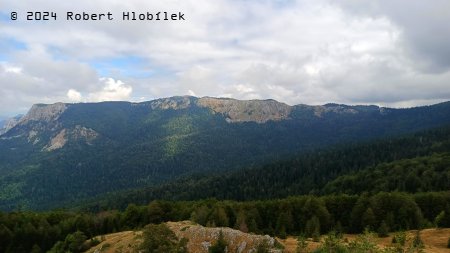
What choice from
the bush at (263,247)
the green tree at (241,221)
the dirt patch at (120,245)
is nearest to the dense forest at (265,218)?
the green tree at (241,221)

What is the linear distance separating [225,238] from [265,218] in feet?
193

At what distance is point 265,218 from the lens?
126 m

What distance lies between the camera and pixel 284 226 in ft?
380

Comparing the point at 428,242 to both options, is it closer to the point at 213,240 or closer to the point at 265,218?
the point at 213,240

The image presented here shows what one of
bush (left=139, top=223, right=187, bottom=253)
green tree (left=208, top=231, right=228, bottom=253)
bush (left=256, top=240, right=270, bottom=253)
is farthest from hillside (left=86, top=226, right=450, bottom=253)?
bush (left=139, top=223, right=187, bottom=253)

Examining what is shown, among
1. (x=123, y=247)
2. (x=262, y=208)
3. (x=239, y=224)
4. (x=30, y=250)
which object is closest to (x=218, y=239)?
(x=123, y=247)

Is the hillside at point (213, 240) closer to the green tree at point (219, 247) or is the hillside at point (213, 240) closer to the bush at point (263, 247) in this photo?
the green tree at point (219, 247)

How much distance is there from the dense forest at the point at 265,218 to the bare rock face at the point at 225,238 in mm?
27940

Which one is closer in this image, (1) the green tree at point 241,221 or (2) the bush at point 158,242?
(2) the bush at point 158,242

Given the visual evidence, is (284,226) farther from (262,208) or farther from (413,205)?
(413,205)

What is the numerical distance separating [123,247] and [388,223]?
7389 cm

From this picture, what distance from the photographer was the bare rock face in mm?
65688

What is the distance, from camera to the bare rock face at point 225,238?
2586 inches

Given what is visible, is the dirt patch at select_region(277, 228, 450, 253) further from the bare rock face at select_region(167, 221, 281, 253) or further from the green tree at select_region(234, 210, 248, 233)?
the green tree at select_region(234, 210, 248, 233)
